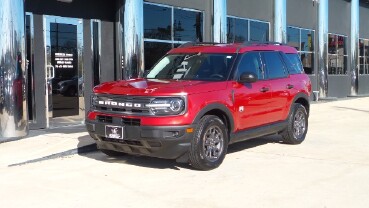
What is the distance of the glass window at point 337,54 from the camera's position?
23.7 metres

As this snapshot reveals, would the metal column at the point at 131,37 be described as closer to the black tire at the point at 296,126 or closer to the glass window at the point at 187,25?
the glass window at the point at 187,25

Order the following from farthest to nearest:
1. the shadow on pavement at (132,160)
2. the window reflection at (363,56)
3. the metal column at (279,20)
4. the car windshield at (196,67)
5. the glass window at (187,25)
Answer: the window reflection at (363,56) → the metal column at (279,20) → the glass window at (187,25) → the car windshield at (196,67) → the shadow on pavement at (132,160)

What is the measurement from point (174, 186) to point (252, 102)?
240 centimetres

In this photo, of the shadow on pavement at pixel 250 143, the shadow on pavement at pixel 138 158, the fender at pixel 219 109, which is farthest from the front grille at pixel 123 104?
the shadow on pavement at pixel 250 143

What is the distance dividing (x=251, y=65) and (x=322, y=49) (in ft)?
48.1

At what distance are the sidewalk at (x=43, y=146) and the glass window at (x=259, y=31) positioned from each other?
31.5 ft

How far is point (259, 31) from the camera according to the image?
61.5ft

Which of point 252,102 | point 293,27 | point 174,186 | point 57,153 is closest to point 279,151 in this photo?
point 252,102

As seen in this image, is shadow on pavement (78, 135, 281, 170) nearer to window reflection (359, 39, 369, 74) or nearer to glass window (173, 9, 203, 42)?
glass window (173, 9, 203, 42)

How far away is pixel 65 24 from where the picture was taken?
38.5 feet

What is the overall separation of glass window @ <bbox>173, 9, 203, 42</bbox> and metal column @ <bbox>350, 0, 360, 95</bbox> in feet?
40.6

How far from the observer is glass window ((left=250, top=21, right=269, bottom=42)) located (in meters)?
18.3

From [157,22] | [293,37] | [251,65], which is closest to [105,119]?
[251,65]

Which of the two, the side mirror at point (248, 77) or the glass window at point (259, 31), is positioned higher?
the glass window at point (259, 31)
